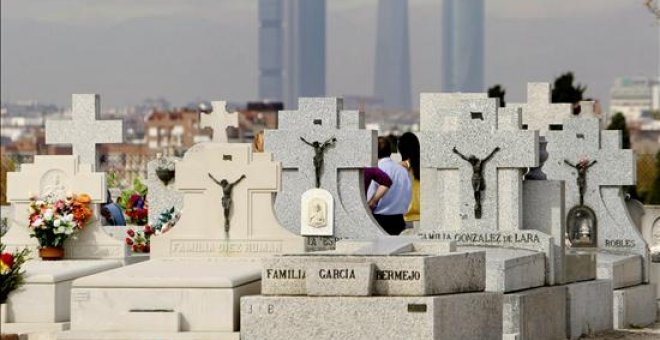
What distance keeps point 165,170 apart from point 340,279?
9665mm

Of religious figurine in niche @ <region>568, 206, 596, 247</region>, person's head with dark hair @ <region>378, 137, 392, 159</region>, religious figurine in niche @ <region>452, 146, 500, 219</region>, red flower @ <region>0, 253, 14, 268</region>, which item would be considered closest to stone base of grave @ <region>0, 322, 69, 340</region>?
red flower @ <region>0, 253, 14, 268</region>

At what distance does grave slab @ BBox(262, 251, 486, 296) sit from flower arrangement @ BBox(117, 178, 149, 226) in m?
9.35

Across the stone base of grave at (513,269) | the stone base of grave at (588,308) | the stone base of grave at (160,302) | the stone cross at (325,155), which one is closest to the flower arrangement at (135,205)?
the stone cross at (325,155)

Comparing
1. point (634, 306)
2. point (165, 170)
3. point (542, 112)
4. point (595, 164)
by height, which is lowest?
point (634, 306)

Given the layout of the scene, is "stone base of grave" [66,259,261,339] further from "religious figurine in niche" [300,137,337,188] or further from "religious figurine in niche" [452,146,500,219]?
"religious figurine in niche" [300,137,337,188]

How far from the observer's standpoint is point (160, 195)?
2381 centimetres

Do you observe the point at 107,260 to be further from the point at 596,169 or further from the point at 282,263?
the point at 596,169

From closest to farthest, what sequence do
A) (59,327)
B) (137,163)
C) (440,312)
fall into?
(440,312), (59,327), (137,163)

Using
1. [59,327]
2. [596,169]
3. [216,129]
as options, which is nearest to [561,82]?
[596,169]

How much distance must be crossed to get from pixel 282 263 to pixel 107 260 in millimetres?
4011

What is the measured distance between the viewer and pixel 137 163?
1800 inches

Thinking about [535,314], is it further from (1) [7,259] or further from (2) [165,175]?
(2) [165,175]

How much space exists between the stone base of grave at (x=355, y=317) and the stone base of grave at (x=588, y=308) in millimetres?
4817

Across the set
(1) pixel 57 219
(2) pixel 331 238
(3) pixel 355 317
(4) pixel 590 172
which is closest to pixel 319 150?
(2) pixel 331 238
